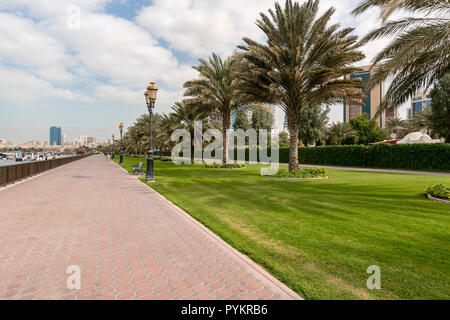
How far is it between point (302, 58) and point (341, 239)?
13471 millimetres

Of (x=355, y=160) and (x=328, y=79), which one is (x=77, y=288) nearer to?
(x=328, y=79)

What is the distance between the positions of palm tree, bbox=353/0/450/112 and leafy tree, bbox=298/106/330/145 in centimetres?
3783

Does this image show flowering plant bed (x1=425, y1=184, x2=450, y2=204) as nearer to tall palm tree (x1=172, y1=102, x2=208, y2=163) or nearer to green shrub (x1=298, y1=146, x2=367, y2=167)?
green shrub (x1=298, y1=146, x2=367, y2=167)

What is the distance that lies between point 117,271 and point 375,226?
192 inches

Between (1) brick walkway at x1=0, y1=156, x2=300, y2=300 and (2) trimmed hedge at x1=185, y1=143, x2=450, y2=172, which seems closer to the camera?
(1) brick walkway at x1=0, y1=156, x2=300, y2=300

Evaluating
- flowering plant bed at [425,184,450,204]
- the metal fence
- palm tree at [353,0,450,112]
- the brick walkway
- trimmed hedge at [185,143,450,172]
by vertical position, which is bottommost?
the brick walkway

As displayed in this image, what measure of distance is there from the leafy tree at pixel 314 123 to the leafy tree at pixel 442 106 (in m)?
15.7

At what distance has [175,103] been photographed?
36.2 meters

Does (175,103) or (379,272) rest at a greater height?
(175,103)

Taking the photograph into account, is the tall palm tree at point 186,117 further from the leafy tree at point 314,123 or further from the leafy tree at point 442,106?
the leafy tree at point 442,106

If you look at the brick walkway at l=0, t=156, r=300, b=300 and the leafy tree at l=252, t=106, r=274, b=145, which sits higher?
the leafy tree at l=252, t=106, r=274, b=145

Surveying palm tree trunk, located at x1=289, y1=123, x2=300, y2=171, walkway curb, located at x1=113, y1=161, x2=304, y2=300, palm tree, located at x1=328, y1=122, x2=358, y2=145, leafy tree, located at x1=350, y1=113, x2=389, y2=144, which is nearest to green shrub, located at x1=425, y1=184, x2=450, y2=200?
walkway curb, located at x1=113, y1=161, x2=304, y2=300

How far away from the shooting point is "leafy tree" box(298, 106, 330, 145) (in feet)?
155

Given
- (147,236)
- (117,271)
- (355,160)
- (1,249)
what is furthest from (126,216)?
(355,160)
